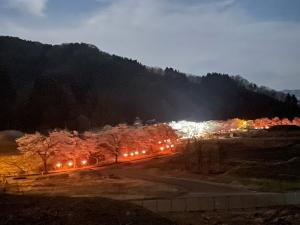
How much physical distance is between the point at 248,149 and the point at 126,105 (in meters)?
78.2

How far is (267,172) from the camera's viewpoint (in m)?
55.2

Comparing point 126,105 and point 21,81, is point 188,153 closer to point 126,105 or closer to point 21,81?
point 126,105

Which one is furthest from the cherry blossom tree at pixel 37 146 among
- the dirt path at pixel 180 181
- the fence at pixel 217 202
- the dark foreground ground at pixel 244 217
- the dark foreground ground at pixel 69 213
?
the dark foreground ground at pixel 69 213

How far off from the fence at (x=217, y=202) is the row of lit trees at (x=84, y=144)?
35.3 m

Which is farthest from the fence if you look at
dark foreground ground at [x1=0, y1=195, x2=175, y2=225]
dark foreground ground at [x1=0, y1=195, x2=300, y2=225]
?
dark foreground ground at [x1=0, y1=195, x2=175, y2=225]

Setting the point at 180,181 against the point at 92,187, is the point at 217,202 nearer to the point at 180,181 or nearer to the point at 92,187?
the point at 92,187

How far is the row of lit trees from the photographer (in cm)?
6619

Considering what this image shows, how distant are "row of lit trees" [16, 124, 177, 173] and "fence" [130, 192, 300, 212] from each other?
35.3 m

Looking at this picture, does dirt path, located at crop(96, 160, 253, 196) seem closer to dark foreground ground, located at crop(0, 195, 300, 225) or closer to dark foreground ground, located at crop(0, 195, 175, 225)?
dark foreground ground, located at crop(0, 195, 300, 225)

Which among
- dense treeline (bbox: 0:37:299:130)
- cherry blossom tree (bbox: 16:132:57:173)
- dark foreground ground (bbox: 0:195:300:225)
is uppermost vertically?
dense treeline (bbox: 0:37:299:130)

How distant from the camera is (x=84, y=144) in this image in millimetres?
72875

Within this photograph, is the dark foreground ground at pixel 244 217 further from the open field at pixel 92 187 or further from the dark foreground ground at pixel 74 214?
the open field at pixel 92 187

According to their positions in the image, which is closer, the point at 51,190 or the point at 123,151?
the point at 51,190

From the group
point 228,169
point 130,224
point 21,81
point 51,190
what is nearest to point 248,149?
point 228,169
